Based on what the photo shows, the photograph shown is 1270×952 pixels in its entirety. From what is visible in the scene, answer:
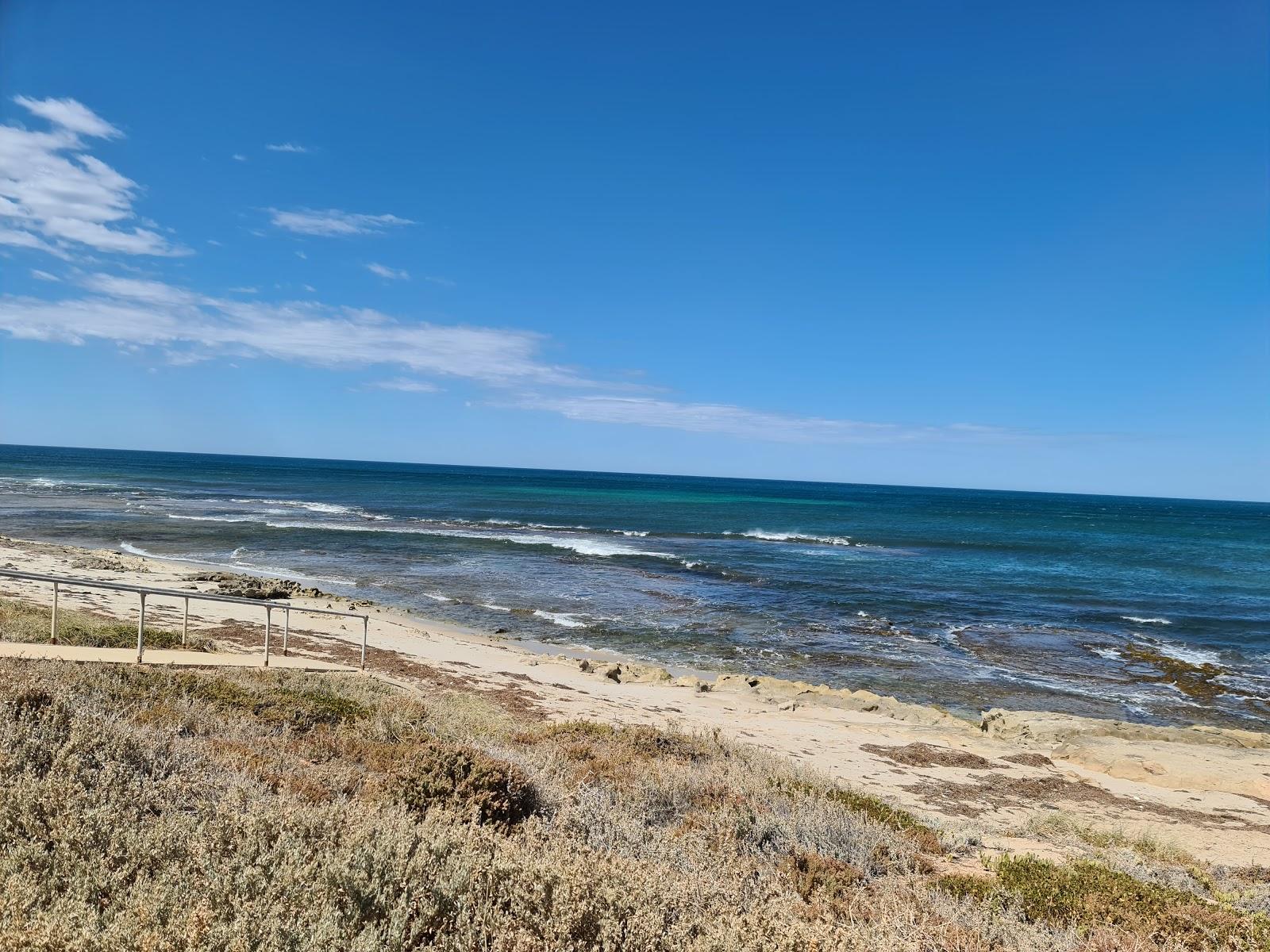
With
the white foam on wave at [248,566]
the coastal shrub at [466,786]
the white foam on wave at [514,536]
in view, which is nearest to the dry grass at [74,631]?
the coastal shrub at [466,786]

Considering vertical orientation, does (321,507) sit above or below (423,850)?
below

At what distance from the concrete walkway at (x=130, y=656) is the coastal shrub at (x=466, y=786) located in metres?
5.39

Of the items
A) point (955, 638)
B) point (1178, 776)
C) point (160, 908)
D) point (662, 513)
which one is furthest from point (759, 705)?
point (662, 513)

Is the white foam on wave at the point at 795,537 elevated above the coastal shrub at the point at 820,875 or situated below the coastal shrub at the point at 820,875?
below

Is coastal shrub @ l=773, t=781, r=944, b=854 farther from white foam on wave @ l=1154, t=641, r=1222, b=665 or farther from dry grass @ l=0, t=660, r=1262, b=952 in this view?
white foam on wave @ l=1154, t=641, r=1222, b=665

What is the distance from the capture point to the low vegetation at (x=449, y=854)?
3.28 m

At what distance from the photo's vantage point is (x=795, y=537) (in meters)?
55.3

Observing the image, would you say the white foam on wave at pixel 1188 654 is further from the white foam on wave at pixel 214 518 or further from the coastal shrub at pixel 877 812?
the white foam on wave at pixel 214 518

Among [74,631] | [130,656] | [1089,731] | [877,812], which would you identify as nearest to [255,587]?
[74,631]

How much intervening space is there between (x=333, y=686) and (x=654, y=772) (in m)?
5.91

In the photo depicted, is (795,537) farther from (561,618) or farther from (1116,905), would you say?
(1116,905)

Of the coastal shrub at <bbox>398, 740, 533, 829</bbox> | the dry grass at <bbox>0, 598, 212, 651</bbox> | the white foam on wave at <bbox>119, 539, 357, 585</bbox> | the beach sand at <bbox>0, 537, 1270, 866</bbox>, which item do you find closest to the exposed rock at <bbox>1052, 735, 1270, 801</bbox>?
the beach sand at <bbox>0, 537, 1270, 866</bbox>

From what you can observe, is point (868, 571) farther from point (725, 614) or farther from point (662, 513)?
point (662, 513)

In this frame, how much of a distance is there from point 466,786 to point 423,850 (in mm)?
1690
